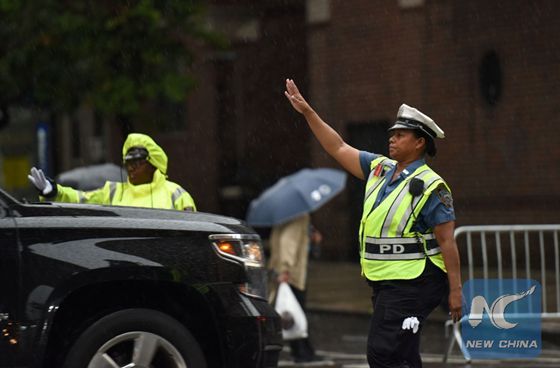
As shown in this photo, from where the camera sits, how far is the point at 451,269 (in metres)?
6.17

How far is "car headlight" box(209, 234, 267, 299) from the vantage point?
651cm

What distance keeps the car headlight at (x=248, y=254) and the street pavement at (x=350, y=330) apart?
11.6ft

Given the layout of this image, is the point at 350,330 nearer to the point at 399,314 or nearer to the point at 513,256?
the point at 513,256

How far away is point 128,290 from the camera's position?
6.40m

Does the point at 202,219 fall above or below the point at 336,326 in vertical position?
above

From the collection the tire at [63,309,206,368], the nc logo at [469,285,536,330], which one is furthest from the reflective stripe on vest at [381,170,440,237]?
the nc logo at [469,285,536,330]

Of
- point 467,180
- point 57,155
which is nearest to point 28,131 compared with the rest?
point 57,155

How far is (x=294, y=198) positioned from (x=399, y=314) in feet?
15.6

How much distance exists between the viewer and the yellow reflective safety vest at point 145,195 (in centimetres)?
818

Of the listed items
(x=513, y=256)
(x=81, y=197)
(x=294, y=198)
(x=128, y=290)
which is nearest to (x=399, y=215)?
(x=128, y=290)

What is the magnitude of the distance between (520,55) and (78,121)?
1494 centimetres

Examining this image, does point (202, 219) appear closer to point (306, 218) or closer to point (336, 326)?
point (306, 218)

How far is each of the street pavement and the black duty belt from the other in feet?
11.9

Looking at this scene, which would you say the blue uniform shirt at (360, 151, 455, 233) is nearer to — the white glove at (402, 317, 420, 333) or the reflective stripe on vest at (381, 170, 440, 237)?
the reflective stripe on vest at (381, 170, 440, 237)
